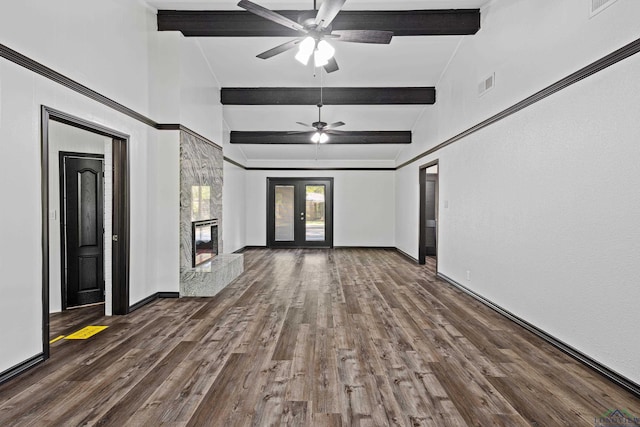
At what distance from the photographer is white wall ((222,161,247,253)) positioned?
344 inches

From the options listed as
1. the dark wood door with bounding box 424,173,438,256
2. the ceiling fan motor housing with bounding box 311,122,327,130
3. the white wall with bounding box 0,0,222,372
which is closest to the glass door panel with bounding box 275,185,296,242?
the dark wood door with bounding box 424,173,438,256

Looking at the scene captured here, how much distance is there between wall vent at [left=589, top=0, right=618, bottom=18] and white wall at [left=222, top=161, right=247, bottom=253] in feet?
23.3

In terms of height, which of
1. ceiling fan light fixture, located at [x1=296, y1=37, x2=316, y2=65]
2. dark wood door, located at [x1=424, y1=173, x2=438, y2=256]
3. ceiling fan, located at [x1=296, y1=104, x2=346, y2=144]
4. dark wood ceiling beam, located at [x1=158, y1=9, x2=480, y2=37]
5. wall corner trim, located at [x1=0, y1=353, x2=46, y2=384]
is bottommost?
wall corner trim, located at [x1=0, y1=353, x2=46, y2=384]

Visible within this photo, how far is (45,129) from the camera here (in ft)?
9.87

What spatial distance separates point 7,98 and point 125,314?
2.63 m

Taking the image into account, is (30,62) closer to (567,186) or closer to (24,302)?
(24,302)

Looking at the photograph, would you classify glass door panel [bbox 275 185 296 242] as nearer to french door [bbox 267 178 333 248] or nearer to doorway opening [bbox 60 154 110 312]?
french door [bbox 267 178 333 248]

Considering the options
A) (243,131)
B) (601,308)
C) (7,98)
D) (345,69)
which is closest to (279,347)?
(601,308)

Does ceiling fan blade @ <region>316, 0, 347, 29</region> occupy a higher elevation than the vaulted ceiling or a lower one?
lower

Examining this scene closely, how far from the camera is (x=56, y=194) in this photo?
4.56 m

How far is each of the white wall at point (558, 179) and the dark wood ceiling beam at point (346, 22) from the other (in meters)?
0.40

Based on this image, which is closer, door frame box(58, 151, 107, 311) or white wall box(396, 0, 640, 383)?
white wall box(396, 0, 640, 383)

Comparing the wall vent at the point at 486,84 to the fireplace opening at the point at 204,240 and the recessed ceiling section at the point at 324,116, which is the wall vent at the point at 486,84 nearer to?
the recessed ceiling section at the point at 324,116

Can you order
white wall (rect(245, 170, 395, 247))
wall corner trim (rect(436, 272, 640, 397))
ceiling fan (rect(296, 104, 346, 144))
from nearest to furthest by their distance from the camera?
wall corner trim (rect(436, 272, 640, 397)), ceiling fan (rect(296, 104, 346, 144)), white wall (rect(245, 170, 395, 247))
